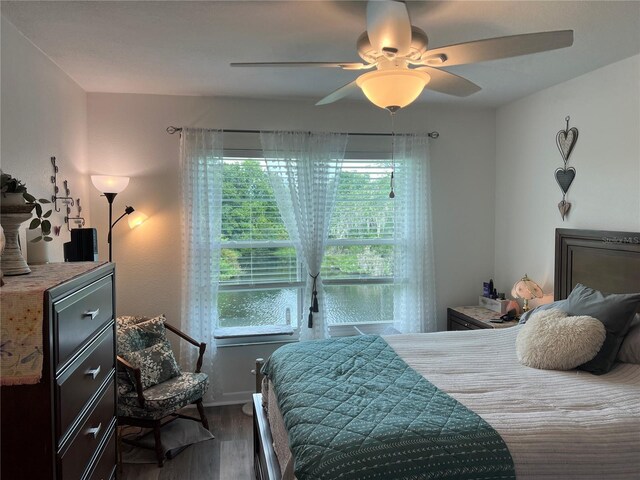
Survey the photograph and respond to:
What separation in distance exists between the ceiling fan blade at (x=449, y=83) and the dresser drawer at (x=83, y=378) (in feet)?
6.40

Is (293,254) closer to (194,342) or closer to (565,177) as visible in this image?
(194,342)

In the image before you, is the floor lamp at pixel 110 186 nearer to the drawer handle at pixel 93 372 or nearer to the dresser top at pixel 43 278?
the dresser top at pixel 43 278

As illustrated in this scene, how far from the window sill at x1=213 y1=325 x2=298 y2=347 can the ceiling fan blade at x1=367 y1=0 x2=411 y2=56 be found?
8.57 ft

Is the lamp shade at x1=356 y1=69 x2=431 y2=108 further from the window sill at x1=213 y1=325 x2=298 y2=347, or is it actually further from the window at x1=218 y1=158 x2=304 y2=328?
the window sill at x1=213 y1=325 x2=298 y2=347

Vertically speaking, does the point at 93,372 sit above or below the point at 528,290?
below

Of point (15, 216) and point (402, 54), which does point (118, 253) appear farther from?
point (402, 54)

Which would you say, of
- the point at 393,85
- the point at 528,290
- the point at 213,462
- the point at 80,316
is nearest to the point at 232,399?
the point at 213,462

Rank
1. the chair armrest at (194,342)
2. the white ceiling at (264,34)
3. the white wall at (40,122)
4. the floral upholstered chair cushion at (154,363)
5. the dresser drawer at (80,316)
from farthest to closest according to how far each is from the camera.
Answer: the chair armrest at (194,342) < the floral upholstered chair cushion at (154,363) < the white wall at (40,122) < the white ceiling at (264,34) < the dresser drawer at (80,316)

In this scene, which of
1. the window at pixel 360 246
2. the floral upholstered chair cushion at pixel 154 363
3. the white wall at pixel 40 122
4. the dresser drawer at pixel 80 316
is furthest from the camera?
the window at pixel 360 246

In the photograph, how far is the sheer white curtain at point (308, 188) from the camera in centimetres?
370

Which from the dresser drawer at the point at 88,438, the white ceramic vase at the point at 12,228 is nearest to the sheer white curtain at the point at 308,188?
the dresser drawer at the point at 88,438

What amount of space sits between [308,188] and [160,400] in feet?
6.49

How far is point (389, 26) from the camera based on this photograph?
64.7 inches

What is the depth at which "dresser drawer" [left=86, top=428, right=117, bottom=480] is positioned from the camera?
184 cm
